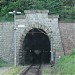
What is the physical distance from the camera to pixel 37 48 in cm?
6228

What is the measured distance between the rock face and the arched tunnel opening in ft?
21.0

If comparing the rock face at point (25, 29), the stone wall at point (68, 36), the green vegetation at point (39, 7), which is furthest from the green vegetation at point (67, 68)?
the green vegetation at point (39, 7)

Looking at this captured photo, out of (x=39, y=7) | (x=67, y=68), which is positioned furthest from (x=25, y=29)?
(x=67, y=68)

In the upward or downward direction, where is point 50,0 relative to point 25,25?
upward

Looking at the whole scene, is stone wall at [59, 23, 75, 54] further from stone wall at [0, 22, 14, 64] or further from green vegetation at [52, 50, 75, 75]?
green vegetation at [52, 50, 75, 75]

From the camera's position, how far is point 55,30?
46375mm

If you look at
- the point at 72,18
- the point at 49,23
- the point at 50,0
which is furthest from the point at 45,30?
the point at 50,0

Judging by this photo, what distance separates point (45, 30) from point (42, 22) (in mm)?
1012

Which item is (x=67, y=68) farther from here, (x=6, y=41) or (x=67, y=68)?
(x=6, y=41)

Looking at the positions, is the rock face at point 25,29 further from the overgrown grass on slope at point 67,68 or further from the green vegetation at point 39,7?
the overgrown grass on slope at point 67,68

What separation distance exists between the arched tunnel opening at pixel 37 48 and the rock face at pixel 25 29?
640 centimetres

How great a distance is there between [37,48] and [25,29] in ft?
50.8

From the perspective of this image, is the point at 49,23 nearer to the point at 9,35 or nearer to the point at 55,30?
the point at 55,30

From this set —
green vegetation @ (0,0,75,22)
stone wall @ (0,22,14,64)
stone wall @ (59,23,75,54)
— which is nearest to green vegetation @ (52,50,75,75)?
stone wall @ (59,23,75,54)
